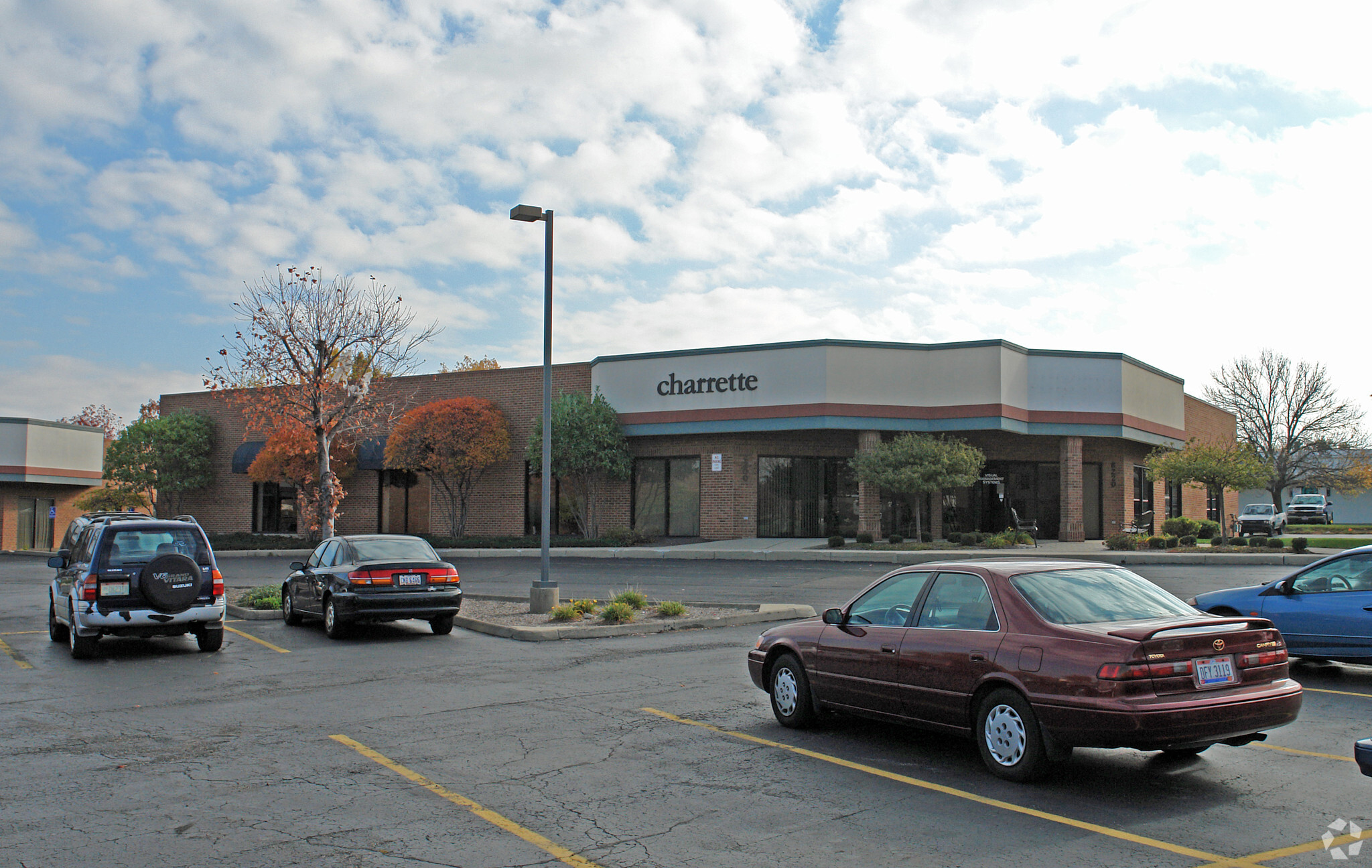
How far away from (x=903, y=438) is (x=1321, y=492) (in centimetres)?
5679

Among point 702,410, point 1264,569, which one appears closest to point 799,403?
point 702,410

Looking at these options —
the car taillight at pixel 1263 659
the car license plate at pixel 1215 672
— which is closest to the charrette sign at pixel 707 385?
the car taillight at pixel 1263 659

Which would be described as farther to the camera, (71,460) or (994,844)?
(71,460)

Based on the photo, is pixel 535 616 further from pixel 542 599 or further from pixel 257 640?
pixel 257 640

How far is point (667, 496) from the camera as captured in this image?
110 feet

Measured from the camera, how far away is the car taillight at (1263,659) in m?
6.36

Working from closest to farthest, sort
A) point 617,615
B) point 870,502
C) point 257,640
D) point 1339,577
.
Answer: point 1339,577 → point 257,640 → point 617,615 → point 870,502

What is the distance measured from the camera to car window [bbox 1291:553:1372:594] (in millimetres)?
10211

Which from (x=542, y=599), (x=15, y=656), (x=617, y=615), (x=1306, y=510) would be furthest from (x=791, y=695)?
(x=1306, y=510)

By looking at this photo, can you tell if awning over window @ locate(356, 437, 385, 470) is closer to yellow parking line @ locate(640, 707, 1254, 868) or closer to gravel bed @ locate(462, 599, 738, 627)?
gravel bed @ locate(462, 599, 738, 627)

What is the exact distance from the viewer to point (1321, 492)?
71.2 m

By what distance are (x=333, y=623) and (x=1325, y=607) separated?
40.0 ft

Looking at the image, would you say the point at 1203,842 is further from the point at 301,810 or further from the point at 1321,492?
the point at 1321,492

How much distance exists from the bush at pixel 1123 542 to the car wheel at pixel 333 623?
21.7 metres
